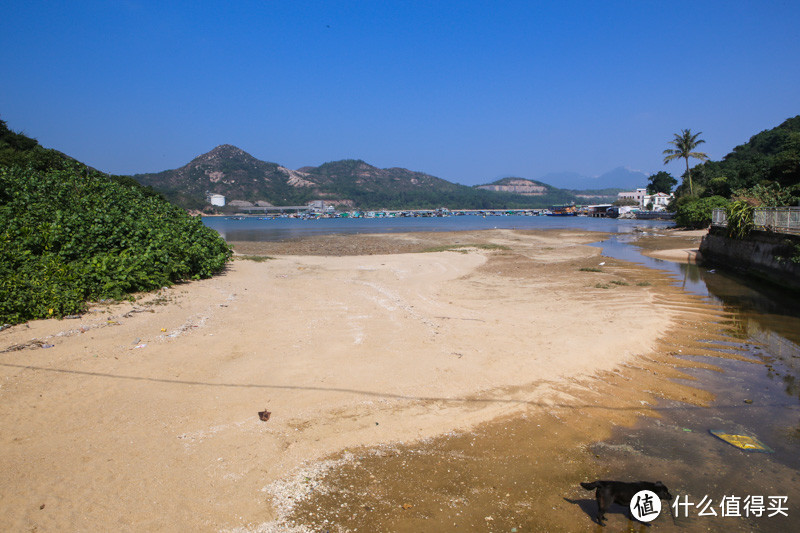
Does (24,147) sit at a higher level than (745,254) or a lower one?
higher

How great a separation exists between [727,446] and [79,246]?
11.9 meters

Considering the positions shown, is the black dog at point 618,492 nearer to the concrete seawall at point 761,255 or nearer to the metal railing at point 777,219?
the concrete seawall at point 761,255

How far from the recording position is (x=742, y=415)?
241 inches

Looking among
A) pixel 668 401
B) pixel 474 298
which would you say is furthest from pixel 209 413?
pixel 474 298

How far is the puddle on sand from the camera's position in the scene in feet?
13.9

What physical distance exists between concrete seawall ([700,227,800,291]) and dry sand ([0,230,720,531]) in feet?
23.6

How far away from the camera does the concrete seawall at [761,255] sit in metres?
15.8

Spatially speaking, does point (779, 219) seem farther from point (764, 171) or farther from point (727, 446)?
point (764, 171)

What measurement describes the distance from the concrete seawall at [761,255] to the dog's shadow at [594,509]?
50.9ft

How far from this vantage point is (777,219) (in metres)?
17.8

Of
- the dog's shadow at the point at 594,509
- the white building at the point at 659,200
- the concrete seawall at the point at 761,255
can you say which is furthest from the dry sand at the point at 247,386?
the white building at the point at 659,200

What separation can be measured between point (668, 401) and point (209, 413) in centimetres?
624

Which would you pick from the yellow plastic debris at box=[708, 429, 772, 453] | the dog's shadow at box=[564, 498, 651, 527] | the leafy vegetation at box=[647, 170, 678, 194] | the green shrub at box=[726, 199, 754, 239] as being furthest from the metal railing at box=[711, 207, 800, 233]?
the leafy vegetation at box=[647, 170, 678, 194]

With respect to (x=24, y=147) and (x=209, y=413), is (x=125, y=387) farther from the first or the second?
(x=24, y=147)
